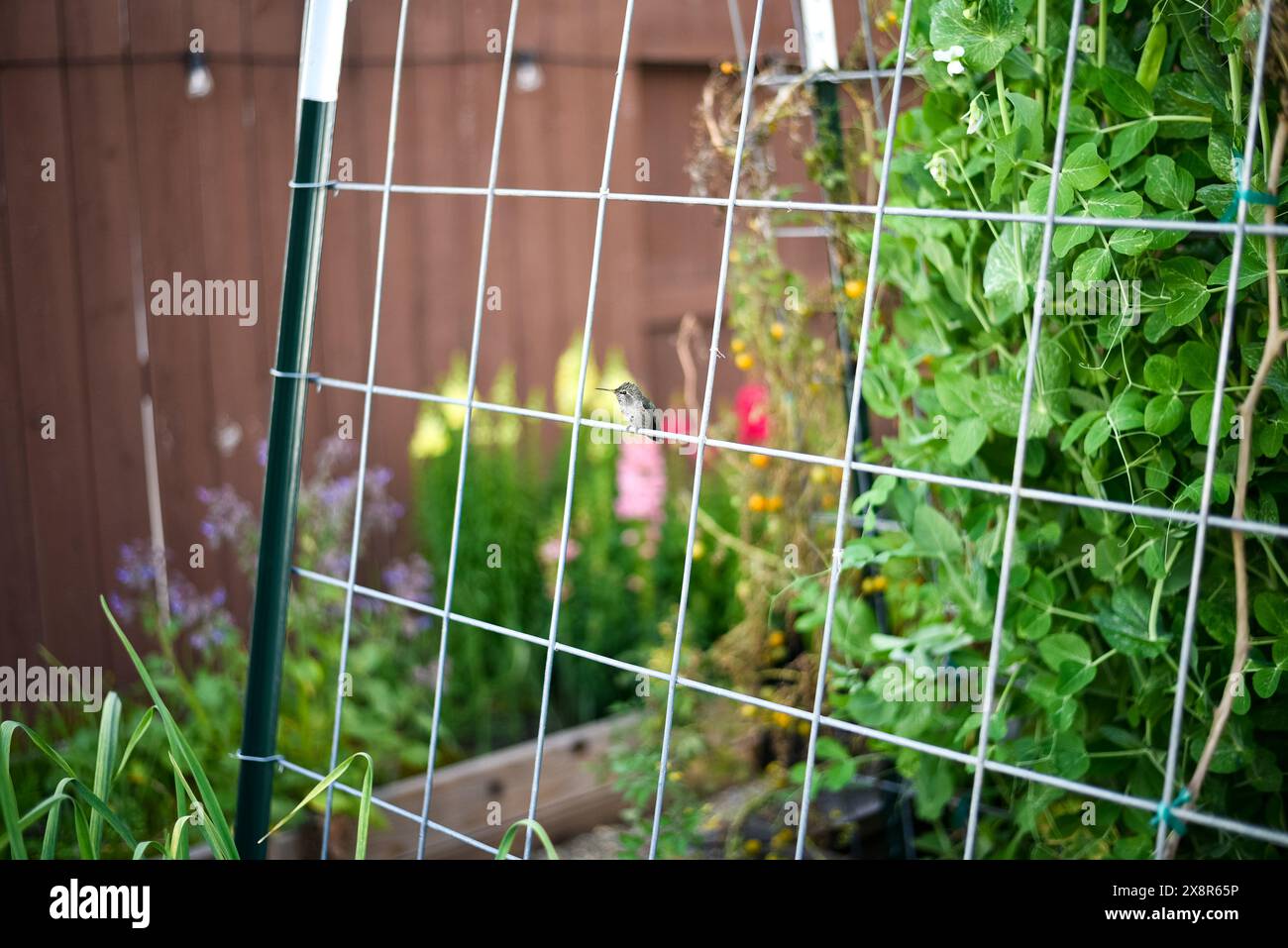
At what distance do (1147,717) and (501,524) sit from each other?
1890 millimetres

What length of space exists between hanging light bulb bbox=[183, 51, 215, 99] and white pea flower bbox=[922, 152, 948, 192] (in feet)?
6.49

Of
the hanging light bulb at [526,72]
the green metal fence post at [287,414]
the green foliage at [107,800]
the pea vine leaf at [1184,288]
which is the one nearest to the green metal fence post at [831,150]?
the pea vine leaf at [1184,288]

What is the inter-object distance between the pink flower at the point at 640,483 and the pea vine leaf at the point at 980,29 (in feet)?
6.24

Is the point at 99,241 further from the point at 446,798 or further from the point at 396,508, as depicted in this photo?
the point at 446,798

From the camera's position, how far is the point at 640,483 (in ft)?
10.4

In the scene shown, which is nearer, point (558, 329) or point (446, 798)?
point (446, 798)

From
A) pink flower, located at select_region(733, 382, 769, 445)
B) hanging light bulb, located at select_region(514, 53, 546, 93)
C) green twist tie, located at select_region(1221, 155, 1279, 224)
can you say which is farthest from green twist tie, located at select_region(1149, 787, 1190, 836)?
hanging light bulb, located at select_region(514, 53, 546, 93)

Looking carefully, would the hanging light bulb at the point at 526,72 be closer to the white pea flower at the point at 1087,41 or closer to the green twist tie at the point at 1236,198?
the white pea flower at the point at 1087,41

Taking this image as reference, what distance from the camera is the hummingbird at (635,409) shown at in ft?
4.60

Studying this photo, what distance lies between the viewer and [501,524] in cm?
304

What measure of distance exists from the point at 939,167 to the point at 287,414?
904 mm

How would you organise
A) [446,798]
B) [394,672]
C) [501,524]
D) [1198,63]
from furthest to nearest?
[501,524], [394,672], [446,798], [1198,63]

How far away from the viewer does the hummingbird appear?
1403 mm
